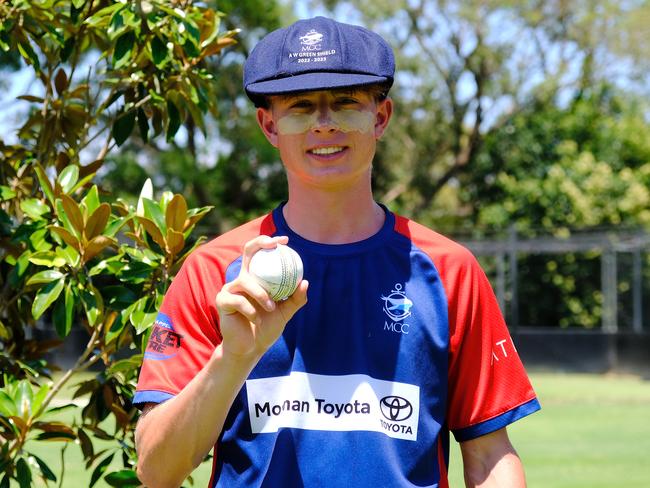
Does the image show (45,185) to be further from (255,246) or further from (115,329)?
(255,246)

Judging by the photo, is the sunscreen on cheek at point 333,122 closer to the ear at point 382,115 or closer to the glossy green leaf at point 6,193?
the ear at point 382,115

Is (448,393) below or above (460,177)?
below

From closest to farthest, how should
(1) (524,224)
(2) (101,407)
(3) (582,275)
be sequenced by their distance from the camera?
(2) (101,407), (3) (582,275), (1) (524,224)

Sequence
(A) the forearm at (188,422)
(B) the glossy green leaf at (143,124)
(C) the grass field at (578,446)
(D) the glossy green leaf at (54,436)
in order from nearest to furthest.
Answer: (A) the forearm at (188,422) < (D) the glossy green leaf at (54,436) < (B) the glossy green leaf at (143,124) < (C) the grass field at (578,446)

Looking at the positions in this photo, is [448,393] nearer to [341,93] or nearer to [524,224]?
[341,93]

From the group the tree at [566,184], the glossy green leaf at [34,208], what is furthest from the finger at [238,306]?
the tree at [566,184]

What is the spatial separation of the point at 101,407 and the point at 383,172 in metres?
31.0

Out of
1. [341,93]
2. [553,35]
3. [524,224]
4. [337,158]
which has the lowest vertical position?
[337,158]

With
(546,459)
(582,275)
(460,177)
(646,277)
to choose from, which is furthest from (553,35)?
(546,459)

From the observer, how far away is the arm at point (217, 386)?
205 centimetres

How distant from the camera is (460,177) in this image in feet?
113

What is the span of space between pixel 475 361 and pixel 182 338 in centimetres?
67

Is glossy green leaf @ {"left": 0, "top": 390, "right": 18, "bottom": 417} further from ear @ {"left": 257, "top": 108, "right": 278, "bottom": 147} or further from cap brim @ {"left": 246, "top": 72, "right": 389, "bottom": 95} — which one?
cap brim @ {"left": 246, "top": 72, "right": 389, "bottom": 95}

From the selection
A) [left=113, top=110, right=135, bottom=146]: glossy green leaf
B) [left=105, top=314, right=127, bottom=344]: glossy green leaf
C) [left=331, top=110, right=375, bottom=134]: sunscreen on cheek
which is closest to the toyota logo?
[left=331, top=110, right=375, bottom=134]: sunscreen on cheek
